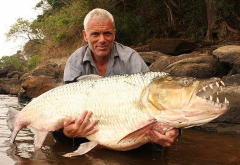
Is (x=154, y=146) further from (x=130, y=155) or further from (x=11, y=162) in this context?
(x=11, y=162)

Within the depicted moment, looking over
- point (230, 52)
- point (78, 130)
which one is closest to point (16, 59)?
point (230, 52)

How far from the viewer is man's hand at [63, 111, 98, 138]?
318 centimetres

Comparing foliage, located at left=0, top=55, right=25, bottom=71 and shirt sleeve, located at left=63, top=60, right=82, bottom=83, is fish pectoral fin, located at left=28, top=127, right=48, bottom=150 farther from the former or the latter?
foliage, located at left=0, top=55, right=25, bottom=71

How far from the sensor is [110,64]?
4336mm

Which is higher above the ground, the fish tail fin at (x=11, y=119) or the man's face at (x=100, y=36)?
the man's face at (x=100, y=36)

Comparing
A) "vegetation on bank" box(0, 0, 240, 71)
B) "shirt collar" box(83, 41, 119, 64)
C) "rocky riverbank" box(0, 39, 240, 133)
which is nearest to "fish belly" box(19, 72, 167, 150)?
"shirt collar" box(83, 41, 119, 64)

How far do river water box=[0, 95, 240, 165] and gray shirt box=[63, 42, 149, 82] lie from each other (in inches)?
39.9

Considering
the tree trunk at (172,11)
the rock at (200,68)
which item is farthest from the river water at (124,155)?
the tree trunk at (172,11)

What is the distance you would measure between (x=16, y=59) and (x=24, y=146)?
47.7 m

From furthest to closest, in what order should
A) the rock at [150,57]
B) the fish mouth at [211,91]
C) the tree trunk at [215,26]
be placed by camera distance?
the tree trunk at [215,26] → the rock at [150,57] → the fish mouth at [211,91]

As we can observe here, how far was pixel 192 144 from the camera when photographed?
14.1 ft

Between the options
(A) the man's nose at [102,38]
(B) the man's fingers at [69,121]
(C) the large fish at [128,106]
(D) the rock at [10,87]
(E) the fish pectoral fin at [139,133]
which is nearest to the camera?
(C) the large fish at [128,106]

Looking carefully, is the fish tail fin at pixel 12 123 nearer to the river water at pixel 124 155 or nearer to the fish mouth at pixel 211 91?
the river water at pixel 124 155

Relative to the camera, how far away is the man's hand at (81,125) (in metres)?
3.18
